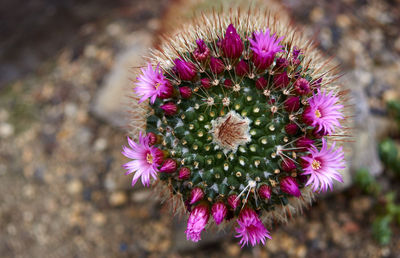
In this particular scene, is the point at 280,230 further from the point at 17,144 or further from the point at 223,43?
the point at 17,144

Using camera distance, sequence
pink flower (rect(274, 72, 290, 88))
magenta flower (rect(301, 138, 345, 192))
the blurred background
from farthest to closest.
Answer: the blurred background → pink flower (rect(274, 72, 290, 88)) → magenta flower (rect(301, 138, 345, 192))

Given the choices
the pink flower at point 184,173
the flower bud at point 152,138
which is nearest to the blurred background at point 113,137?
the flower bud at point 152,138

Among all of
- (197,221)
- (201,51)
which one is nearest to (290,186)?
(197,221)

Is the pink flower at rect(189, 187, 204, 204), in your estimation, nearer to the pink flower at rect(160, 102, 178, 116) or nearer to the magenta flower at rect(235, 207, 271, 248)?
the magenta flower at rect(235, 207, 271, 248)

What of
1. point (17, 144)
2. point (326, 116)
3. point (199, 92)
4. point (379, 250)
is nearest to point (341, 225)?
point (379, 250)

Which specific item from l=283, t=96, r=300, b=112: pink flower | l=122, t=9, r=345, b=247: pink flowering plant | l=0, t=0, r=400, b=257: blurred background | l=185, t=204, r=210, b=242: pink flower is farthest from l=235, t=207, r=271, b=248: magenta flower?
l=0, t=0, r=400, b=257: blurred background

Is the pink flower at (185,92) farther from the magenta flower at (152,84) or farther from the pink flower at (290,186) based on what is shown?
the pink flower at (290,186)

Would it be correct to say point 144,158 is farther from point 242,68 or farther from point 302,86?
point 302,86
